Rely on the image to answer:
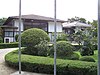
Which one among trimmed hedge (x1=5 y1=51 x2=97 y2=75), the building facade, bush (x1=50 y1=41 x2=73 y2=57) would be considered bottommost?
trimmed hedge (x1=5 y1=51 x2=97 y2=75)

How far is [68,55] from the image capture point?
41.9 ft

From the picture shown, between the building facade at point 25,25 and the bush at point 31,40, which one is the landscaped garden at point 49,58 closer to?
the bush at point 31,40

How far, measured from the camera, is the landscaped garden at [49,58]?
29.1 feet

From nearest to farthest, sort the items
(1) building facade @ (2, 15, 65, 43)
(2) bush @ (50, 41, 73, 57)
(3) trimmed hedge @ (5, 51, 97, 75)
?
(3) trimmed hedge @ (5, 51, 97, 75) → (2) bush @ (50, 41, 73, 57) → (1) building facade @ (2, 15, 65, 43)

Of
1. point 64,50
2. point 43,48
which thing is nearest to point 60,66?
point 64,50

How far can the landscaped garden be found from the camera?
8867 millimetres

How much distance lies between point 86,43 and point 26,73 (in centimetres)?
849

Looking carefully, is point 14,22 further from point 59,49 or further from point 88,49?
point 59,49

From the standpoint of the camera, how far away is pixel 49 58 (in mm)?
10906

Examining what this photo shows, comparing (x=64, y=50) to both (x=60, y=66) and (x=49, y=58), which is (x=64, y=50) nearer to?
(x=49, y=58)

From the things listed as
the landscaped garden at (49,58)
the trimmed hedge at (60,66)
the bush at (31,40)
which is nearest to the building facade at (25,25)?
the bush at (31,40)

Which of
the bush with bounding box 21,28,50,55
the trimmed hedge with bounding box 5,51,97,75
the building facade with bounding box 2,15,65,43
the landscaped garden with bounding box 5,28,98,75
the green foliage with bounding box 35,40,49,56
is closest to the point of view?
the trimmed hedge with bounding box 5,51,97,75

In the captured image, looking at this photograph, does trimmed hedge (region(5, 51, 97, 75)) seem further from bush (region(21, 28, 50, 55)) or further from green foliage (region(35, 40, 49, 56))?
bush (region(21, 28, 50, 55))

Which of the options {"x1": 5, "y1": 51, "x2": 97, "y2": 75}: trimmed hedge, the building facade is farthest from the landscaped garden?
the building facade
